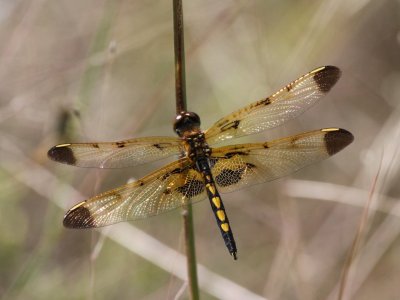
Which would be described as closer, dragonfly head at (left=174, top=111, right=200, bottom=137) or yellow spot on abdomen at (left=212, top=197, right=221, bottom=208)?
dragonfly head at (left=174, top=111, right=200, bottom=137)

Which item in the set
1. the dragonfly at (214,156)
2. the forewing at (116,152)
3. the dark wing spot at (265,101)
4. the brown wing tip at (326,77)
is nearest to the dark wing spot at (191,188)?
the dragonfly at (214,156)

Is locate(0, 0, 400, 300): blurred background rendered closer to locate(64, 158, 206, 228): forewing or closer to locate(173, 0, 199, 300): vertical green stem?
locate(64, 158, 206, 228): forewing

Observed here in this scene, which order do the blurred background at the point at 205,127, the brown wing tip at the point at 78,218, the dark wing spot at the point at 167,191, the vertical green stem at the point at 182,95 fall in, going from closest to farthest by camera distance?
1. the vertical green stem at the point at 182,95
2. the brown wing tip at the point at 78,218
3. the dark wing spot at the point at 167,191
4. the blurred background at the point at 205,127

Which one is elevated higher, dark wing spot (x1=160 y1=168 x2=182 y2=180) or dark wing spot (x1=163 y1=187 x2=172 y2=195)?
dark wing spot (x1=160 y1=168 x2=182 y2=180)

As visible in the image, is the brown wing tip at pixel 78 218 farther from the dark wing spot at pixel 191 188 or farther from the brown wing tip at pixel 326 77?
the brown wing tip at pixel 326 77

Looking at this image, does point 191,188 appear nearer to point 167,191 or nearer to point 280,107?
point 167,191

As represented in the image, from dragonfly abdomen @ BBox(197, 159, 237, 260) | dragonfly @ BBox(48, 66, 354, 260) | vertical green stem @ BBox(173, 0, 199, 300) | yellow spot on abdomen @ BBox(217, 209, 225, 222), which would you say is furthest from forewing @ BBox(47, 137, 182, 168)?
vertical green stem @ BBox(173, 0, 199, 300)
